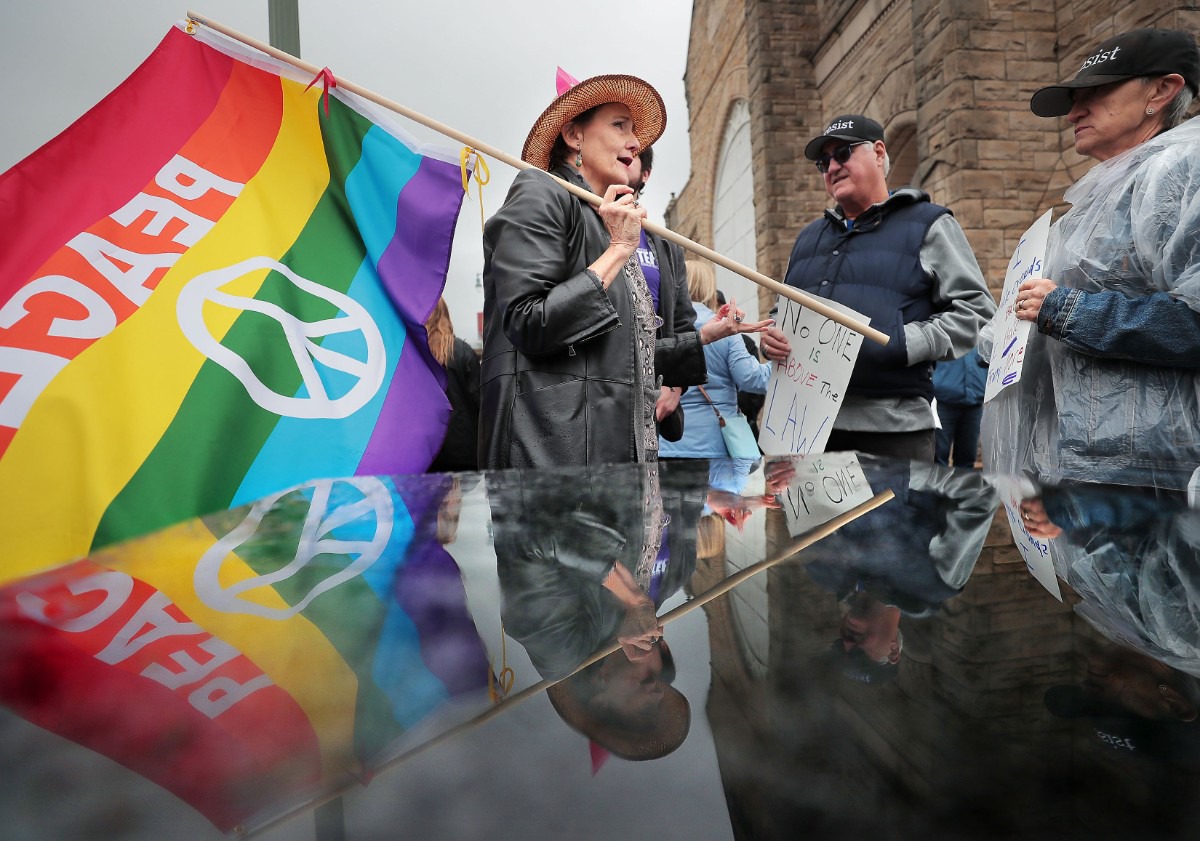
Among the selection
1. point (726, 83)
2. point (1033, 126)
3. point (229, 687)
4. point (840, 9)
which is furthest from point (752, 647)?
point (726, 83)

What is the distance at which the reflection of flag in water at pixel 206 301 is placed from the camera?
1.70 meters

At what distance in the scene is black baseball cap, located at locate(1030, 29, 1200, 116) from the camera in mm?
1830

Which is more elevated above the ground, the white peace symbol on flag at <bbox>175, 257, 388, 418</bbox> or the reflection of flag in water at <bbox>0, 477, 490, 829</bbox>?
the white peace symbol on flag at <bbox>175, 257, 388, 418</bbox>

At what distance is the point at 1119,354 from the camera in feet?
5.15

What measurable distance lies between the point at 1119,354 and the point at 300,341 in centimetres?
183

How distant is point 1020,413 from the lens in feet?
6.05

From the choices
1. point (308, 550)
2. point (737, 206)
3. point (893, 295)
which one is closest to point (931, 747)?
point (308, 550)

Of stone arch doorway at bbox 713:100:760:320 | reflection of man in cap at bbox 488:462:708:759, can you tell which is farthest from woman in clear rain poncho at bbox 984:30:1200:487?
stone arch doorway at bbox 713:100:760:320

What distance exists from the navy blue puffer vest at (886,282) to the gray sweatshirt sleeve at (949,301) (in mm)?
25

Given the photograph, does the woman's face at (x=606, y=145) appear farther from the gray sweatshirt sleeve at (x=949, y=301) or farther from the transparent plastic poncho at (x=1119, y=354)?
the transparent plastic poncho at (x=1119, y=354)

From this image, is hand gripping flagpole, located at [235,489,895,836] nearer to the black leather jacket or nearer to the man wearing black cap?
the black leather jacket

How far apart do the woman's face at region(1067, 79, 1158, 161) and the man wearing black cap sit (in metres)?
0.40

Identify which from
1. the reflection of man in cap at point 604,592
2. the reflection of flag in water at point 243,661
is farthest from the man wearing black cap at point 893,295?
the reflection of flag in water at point 243,661

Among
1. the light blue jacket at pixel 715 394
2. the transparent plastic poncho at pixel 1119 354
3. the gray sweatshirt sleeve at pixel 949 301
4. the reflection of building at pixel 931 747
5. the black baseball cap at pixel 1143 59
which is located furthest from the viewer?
the light blue jacket at pixel 715 394
